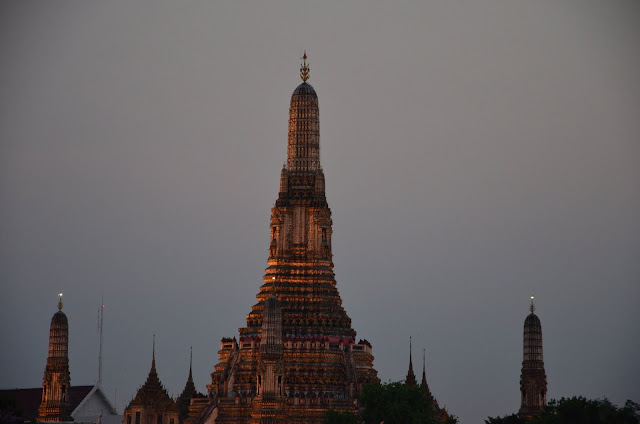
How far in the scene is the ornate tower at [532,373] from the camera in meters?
172

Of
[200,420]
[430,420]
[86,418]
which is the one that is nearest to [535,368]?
[430,420]

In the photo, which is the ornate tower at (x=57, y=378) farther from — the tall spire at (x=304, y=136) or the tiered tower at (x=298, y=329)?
the tall spire at (x=304, y=136)

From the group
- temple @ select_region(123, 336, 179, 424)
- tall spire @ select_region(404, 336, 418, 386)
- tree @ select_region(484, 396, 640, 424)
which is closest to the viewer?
tree @ select_region(484, 396, 640, 424)

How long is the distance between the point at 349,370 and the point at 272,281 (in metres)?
9.50

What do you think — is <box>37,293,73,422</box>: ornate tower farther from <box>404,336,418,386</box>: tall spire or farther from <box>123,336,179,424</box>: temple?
<box>404,336,418,386</box>: tall spire

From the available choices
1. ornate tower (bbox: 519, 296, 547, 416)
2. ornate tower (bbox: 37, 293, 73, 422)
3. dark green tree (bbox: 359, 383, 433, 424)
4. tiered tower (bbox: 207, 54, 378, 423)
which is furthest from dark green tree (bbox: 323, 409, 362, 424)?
ornate tower (bbox: 37, 293, 73, 422)

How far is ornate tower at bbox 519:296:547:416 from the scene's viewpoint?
172 meters

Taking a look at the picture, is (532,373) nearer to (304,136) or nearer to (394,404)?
(394,404)

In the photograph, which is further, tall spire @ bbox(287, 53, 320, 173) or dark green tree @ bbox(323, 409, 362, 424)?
tall spire @ bbox(287, 53, 320, 173)

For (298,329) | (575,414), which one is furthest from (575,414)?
(298,329)

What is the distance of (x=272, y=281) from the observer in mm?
178875

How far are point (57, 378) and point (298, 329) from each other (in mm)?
17657

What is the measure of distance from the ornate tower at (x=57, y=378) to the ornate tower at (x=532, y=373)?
32.4 meters

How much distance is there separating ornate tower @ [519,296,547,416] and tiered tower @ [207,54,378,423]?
1123cm
